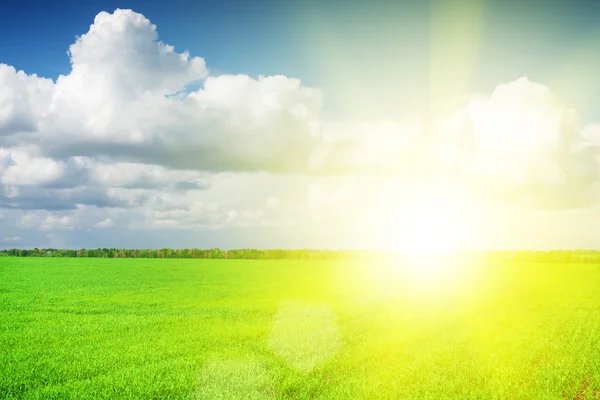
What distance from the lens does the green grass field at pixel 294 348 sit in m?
9.91

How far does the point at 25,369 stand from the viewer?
1084 cm

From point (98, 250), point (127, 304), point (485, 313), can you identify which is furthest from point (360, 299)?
point (98, 250)

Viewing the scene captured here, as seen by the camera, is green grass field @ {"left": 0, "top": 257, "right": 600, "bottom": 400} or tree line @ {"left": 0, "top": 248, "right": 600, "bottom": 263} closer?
green grass field @ {"left": 0, "top": 257, "right": 600, "bottom": 400}

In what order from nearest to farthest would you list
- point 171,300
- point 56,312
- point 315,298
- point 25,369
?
1. point 25,369
2. point 56,312
3. point 171,300
4. point 315,298

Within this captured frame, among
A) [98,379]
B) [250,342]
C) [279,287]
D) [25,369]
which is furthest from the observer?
[279,287]

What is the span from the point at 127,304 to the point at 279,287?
12130mm

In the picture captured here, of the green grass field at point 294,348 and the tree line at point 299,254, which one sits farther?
the tree line at point 299,254

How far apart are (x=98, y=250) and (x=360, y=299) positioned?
93.0m

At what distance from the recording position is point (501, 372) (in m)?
11.2

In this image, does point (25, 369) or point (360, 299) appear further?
point (360, 299)

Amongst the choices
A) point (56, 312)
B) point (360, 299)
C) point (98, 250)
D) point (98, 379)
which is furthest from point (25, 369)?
point (98, 250)

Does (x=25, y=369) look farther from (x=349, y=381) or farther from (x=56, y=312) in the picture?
(x=56, y=312)

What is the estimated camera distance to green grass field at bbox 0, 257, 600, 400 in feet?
32.5

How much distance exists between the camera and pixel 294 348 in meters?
13.2
